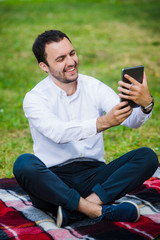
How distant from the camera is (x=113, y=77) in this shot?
8.76 meters

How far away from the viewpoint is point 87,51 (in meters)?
10.8

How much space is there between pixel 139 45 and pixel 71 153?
9.09m

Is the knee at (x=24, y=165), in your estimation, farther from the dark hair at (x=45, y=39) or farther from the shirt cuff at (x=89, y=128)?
the dark hair at (x=45, y=39)

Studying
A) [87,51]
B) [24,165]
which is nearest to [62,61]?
[24,165]

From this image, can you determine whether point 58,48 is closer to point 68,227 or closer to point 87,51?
point 68,227

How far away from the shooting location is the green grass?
562 centimetres

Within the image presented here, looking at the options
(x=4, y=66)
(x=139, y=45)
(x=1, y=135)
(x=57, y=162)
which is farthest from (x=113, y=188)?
(x=139, y=45)

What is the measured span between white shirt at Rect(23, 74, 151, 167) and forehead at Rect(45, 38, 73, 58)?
292 millimetres

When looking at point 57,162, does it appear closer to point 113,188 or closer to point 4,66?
point 113,188

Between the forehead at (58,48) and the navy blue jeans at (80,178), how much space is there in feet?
3.69

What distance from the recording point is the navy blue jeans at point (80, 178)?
2.88m

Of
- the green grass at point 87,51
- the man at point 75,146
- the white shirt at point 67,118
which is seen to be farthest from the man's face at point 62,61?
the green grass at point 87,51

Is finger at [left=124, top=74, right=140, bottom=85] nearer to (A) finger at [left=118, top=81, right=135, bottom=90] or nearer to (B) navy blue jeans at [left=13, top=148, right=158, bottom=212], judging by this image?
(A) finger at [left=118, top=81, right=135, bottom=90]

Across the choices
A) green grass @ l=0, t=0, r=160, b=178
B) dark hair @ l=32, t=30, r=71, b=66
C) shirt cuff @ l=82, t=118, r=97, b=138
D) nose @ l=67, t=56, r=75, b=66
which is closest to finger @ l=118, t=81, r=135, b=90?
shirt cuff @ l=82, t=118, r=97, b=138
